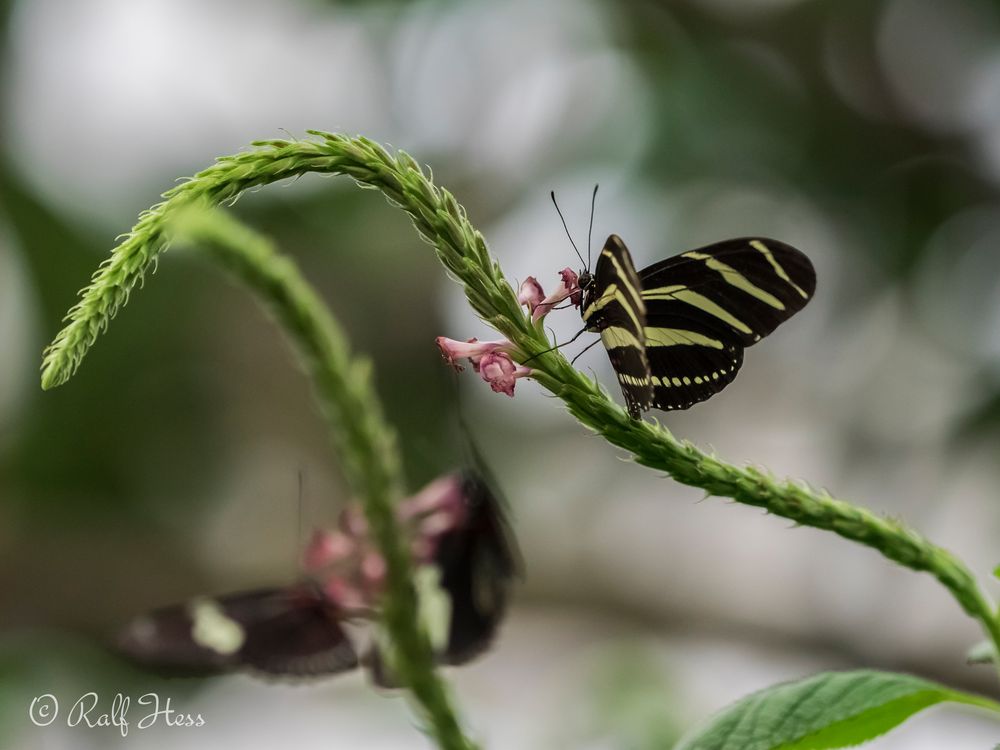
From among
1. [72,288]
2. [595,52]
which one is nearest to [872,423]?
[595,52]

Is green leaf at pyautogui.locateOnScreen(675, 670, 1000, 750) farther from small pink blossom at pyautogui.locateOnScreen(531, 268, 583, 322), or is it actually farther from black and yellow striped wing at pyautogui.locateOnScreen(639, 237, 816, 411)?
small pink blossom at pyautogui.locateOnScreen(531, 268, 583, 322)

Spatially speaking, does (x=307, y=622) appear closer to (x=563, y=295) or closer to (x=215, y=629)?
(x=215, y=629)

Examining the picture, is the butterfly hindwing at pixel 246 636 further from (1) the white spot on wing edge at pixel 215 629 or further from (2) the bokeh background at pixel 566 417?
(2) the bokeh background at pixel 566 417

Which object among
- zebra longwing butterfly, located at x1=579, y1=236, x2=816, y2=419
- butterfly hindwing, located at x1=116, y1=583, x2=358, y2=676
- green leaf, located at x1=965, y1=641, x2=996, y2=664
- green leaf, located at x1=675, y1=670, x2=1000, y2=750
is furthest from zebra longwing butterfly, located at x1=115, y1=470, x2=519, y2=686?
green leaf, located at x1=965, y1=641, x2=996, y2=664

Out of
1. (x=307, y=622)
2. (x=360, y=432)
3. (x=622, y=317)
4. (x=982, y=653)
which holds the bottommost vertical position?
(x=307, y=622)

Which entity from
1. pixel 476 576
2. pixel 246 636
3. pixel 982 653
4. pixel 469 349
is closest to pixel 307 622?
pixel 246 636

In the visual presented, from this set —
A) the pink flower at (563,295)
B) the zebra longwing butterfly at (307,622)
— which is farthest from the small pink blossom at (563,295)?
the zebra longwing butterfly at (307,622)
